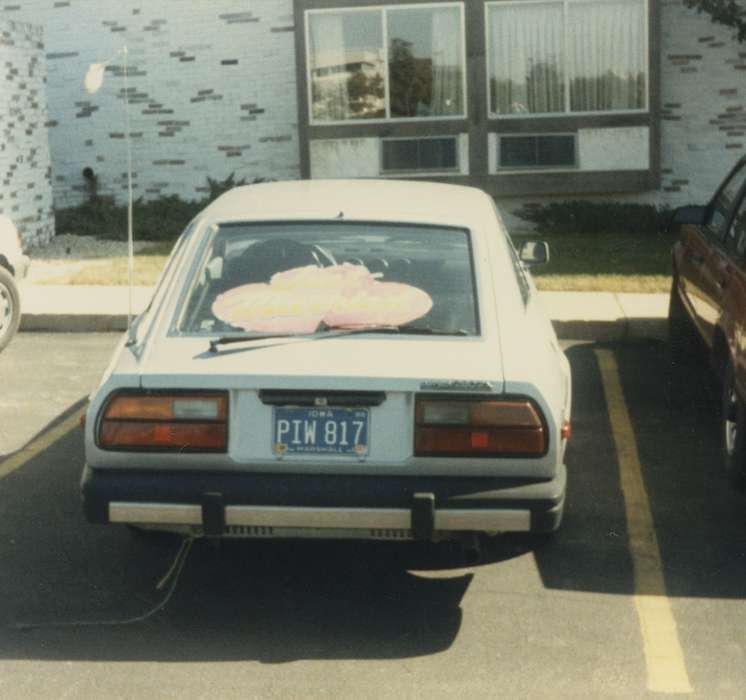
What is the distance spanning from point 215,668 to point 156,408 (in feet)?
2.94

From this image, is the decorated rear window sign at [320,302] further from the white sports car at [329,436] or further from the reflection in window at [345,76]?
the reflection in window at [345,76]

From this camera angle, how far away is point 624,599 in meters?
5.41

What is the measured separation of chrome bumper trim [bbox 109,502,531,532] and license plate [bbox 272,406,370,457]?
0.20 m

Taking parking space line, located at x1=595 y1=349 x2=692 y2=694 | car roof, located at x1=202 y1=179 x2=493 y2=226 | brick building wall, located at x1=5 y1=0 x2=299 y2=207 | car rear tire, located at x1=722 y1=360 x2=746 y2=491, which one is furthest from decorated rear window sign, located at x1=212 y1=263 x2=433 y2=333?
brick building wall, located at x1=5 y1=0 x2=299 y2=207

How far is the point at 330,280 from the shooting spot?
5.60 meters

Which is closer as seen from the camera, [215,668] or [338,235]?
[215,668]

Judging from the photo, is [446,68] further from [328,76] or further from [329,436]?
[329,436]

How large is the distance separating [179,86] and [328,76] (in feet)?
7.52

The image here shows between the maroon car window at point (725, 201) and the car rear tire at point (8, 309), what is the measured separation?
493 centimetres

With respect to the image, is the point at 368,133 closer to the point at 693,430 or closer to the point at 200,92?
the point at 200,92

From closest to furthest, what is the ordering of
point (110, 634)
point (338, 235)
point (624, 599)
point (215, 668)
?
point (215, 668) → point (110, 634) → point (624, 599) → point (338, 235)

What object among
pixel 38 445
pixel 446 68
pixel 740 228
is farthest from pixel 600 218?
pixel 38 445

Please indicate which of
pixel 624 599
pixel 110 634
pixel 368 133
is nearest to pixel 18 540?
pixel 110 634

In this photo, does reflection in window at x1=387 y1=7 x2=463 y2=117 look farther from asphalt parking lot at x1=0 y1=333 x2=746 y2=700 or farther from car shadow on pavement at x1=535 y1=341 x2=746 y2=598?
asphalt parking lot at x1=0 y1=333 x2=746 y2=700
